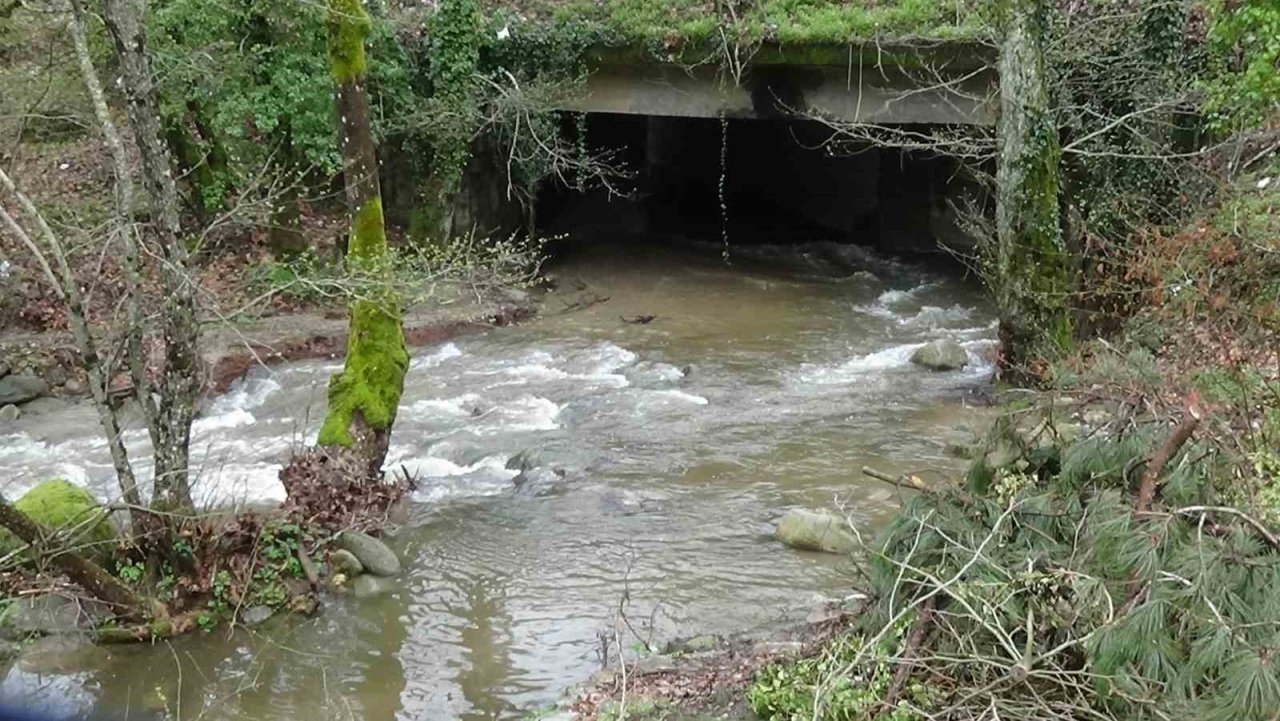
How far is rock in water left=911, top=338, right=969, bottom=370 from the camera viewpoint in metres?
13.4

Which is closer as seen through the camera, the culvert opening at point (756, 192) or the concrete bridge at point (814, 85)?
the concrete bridge at point (814, 85)

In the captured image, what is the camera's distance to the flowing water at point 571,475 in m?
7.03

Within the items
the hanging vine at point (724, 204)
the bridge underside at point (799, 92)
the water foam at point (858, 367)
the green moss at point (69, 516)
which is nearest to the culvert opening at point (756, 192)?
the hanging vine at point (724, 204)

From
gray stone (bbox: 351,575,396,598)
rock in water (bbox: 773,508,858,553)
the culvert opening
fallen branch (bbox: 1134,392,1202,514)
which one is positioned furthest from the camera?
the culvert opening

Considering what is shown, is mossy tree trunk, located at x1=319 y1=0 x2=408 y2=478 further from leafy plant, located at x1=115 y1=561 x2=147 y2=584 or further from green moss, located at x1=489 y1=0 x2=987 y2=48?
green moss, located at x1=489 y1=0 x2=987 y2=48

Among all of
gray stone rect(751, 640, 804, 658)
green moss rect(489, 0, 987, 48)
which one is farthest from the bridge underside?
gray stone rect(751, 640, 804, 658)

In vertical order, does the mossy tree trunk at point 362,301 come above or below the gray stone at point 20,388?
above

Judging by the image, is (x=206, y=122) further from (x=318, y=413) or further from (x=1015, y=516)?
(x=1015, y=516)

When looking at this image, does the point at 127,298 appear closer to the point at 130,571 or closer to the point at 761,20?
the point at 130,571

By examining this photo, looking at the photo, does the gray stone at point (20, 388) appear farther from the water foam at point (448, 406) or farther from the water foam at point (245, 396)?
the water foam at point (448, 406)

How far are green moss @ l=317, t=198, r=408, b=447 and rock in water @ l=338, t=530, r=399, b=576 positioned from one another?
0.97 metres

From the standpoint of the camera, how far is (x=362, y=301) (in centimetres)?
862

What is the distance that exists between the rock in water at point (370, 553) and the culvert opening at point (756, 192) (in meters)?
12.3

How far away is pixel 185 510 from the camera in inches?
301
